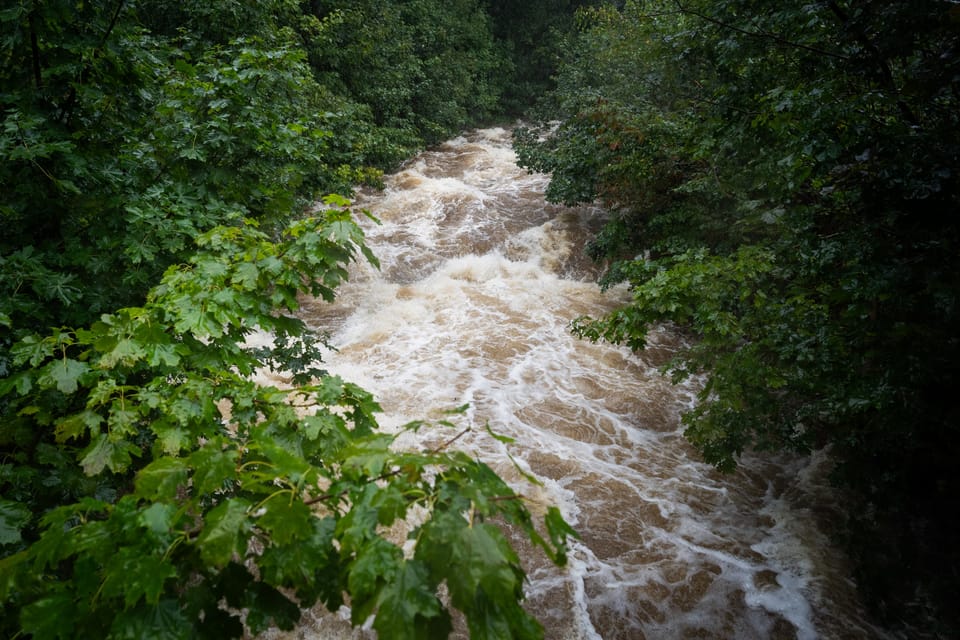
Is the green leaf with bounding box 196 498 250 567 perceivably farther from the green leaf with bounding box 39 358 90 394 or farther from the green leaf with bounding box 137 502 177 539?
the green leaf with bounding box 39 358 90 394

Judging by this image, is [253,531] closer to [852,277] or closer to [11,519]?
[11,519]

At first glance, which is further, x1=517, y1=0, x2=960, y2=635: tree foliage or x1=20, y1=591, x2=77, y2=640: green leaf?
x1=517, y1=0, x2=960, y2=635: tree foliage

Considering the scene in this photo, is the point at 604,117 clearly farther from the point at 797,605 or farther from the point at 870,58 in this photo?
the point at 797,605

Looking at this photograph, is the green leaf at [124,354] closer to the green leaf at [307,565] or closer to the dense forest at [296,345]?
the dense forest at [296,345]

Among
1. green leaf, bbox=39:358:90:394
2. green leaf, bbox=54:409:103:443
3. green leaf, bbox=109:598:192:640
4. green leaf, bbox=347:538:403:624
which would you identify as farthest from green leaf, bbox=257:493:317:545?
green leaf, bbox=39:358:90:394

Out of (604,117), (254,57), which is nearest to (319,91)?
(604,117)

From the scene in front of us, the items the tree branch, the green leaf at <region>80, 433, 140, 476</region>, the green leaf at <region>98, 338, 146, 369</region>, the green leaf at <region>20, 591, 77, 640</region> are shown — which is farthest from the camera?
the tree branch

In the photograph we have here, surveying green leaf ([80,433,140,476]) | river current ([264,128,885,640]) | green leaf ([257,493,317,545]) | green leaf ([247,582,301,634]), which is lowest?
river current ([264,128,885,640])

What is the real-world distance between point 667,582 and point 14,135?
559 centimetres

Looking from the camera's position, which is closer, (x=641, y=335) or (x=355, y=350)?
(x=641, y=335)

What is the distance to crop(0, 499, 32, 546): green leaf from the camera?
1.68 meters

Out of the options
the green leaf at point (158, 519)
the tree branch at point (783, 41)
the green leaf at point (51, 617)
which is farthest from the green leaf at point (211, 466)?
the tree branch at point (783, 41)

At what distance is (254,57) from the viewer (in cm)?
335

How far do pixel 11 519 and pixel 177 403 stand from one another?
2.38 ft
